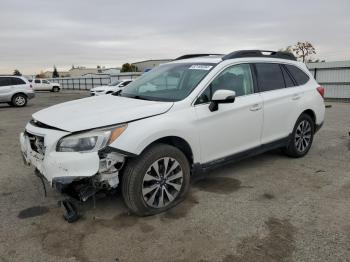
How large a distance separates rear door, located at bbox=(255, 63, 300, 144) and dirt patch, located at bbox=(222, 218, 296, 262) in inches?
69.9

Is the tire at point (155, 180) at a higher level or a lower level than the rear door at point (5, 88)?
lower

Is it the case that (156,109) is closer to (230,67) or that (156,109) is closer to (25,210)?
(230,67)

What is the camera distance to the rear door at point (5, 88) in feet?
55.3

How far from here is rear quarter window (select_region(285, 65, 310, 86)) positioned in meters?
5.38

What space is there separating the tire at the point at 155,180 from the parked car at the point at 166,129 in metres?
0.01

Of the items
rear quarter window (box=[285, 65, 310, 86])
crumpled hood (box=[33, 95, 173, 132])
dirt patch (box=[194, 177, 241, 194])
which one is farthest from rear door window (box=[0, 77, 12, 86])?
rear quarter window (box=[285, 65, 310, 86])

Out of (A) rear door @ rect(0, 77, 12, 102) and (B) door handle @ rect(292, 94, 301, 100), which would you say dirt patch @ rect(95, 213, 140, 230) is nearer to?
(B) door handle @ rect(292, 94, 301, 100)

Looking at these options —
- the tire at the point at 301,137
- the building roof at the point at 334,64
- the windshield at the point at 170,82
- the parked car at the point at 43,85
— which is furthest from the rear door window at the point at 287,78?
the parked car at the point at 43,85

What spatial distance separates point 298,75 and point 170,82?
245cm

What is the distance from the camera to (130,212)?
3.62 meters

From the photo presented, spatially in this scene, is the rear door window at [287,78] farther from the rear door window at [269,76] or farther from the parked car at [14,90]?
the parked car at [14,90]

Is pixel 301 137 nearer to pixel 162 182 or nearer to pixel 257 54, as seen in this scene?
pixel 257 54

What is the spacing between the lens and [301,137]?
18.1ft

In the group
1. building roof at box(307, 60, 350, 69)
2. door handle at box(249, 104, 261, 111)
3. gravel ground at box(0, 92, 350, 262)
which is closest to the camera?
gravel ground at box(0, 92, 350, 262)
